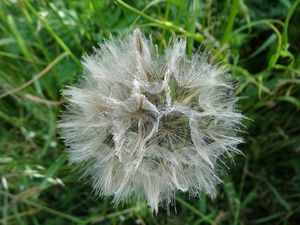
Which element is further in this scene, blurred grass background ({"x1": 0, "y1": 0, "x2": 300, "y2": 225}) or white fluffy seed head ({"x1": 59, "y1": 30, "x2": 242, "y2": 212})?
blurred grass background ({"x1": 0, "y1": 0, "x2": 300, "y2": 225})

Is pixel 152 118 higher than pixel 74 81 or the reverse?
the reverse

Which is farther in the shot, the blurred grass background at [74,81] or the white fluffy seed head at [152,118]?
the blurred grass background at [74,81]

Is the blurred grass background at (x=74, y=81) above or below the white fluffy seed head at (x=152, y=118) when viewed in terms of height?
above

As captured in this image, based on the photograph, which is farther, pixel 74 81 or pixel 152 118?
pixel 74 81

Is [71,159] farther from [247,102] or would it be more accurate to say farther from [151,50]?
[247,102]
